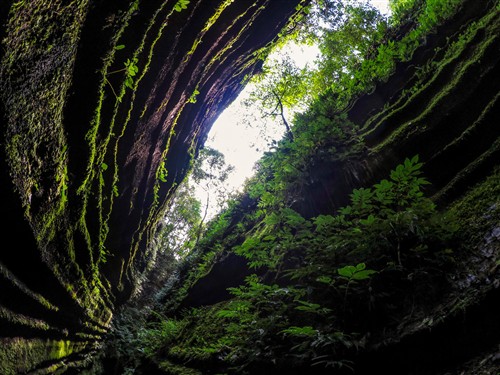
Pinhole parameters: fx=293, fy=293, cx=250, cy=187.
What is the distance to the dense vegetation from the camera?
2.67 meters

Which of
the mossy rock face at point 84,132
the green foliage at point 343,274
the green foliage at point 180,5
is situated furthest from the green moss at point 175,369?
the green foliage at point 180,5

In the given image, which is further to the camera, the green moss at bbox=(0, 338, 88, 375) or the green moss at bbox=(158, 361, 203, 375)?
the green moss at bbox=(158, 361, 203, 375)

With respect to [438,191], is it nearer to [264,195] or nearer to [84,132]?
[264,195]

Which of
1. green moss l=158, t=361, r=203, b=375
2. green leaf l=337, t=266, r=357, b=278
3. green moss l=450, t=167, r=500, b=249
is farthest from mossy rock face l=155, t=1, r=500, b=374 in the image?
green leaf l=337, t=266, r=357, b=278

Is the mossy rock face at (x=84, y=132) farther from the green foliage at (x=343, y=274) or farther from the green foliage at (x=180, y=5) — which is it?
the green foliage at (x=343, y=274)

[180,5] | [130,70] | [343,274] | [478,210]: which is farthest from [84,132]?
[478,210]

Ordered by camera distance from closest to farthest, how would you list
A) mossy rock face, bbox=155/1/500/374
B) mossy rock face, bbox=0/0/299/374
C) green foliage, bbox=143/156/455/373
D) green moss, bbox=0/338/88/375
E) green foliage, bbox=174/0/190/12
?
mossy rock face, bbox=155/1/500/374 < green foliage, bbox=143/156/455/373 < mossy rock face, bbox=0/0/299/374 < green moss, bbox=0/338/88/375 < green foliage, bbox=174/0/190/12

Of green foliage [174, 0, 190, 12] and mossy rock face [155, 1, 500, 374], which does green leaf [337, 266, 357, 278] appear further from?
green foliage [174, 0, 190, 12]

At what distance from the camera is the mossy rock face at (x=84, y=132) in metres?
2.98

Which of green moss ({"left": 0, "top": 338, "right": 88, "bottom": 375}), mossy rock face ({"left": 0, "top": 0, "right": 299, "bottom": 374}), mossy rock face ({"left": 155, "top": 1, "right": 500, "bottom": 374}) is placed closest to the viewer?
mossy rock face ({"left": 155, "top": 1, "right": 500, "bottom": 374})

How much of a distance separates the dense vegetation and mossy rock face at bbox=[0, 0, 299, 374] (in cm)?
232

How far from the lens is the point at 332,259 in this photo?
3.31 m

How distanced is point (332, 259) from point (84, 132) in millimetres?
3792

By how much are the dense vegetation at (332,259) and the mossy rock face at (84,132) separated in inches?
91.4
